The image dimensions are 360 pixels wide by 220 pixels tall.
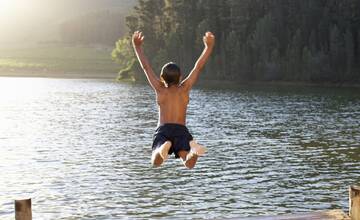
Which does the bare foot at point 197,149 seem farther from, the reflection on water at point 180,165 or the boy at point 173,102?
the reflection on water at point 180,165

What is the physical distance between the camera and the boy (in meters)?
12.6

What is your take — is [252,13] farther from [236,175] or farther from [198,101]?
[236,175]

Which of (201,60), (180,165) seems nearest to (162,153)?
(201,60)

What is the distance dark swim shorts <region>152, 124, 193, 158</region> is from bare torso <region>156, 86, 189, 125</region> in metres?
0.18

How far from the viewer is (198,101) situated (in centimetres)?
8462

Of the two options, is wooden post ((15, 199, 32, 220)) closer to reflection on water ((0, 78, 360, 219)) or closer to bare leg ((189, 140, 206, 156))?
bare leg ((189, 140, 206, 156))

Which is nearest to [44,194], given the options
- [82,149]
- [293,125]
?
[82,149]

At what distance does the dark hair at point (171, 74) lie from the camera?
1241 centimetres

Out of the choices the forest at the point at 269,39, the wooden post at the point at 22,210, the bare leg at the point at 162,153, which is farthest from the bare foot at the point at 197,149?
the forest at the point at 269,39

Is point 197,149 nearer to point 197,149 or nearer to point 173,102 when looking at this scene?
point 197,149

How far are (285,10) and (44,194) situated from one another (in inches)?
4133

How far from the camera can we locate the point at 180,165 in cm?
3581

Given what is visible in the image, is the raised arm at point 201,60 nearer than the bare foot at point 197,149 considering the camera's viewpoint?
No

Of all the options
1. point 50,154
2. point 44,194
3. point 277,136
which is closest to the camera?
point 44,194
